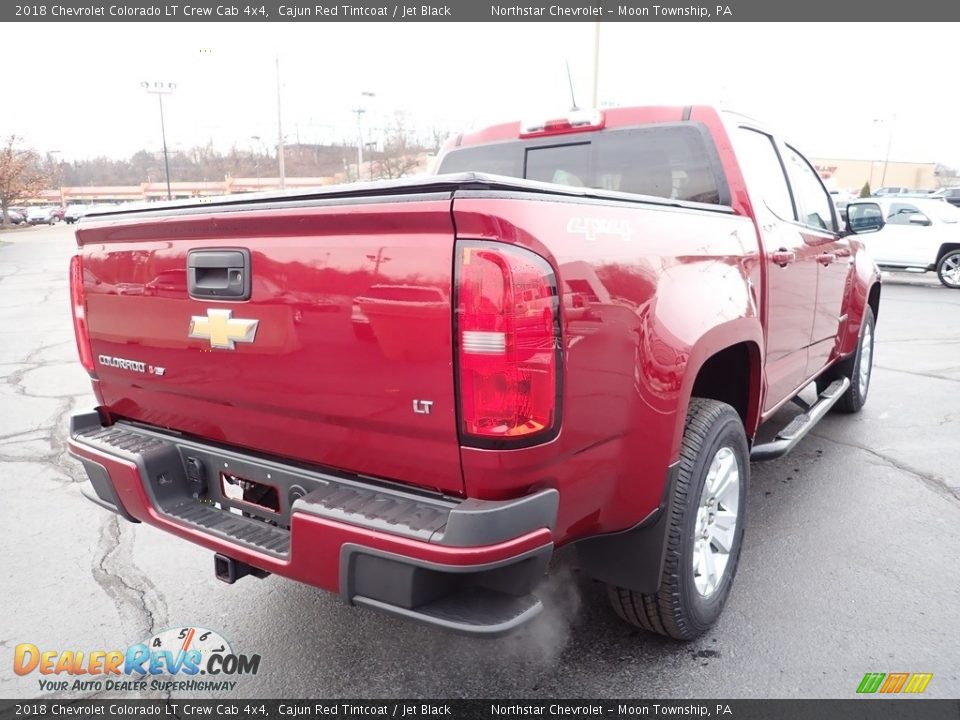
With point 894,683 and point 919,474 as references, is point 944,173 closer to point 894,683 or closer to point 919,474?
point 919,474

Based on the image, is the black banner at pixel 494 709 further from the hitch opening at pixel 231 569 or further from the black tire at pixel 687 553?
the hitch opening at pixel 231 569

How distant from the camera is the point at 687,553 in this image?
2.36m

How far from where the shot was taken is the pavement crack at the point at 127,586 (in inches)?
111

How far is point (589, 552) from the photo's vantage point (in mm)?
2369

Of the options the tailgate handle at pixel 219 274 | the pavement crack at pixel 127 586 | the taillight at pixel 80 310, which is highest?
the tailgate handle at pixel 219 274

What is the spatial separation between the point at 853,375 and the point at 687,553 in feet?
12.2

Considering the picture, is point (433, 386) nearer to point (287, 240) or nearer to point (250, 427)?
point (287, 240)

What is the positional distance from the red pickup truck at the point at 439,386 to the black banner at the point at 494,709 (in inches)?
12.1

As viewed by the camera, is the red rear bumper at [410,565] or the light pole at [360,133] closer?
the red rear bumper at [410,565]

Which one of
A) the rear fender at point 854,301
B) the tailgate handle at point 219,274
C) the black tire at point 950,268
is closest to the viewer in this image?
the tailgate handle at point 219,274

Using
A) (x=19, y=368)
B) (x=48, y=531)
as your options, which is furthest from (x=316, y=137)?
(x=48, y=531)

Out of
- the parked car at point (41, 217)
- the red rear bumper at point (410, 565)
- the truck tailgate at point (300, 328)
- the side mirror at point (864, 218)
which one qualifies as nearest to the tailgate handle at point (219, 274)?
the truck tailgate at point (300, 328)

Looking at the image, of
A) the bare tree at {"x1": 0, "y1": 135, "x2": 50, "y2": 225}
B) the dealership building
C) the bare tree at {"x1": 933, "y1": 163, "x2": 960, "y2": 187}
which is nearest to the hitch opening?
the bare tree at {"x1": 0, "y1": 135, "x2": 50, "y2": 225}

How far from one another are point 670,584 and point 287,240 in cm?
170
